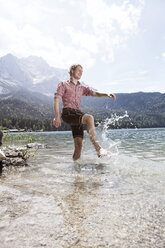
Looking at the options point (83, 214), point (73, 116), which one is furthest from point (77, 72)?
point (83, 214)

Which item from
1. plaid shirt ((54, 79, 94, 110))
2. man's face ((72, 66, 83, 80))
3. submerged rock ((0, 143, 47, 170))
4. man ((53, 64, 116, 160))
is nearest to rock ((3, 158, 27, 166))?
submerged rock ((0, 143, 47, 170))

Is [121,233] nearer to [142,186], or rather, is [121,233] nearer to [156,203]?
[156,203]

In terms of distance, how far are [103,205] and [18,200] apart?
1.26 metres

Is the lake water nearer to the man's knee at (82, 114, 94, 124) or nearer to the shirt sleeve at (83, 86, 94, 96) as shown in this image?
the man's knee at (82, 114, 94, 124)

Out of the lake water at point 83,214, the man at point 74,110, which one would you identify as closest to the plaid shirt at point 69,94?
the man at point 74,110

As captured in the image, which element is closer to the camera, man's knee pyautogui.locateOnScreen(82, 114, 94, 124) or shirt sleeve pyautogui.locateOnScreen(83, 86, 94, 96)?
man's knee pyautogui.locateOnScreen(82, 114, 94, 124)

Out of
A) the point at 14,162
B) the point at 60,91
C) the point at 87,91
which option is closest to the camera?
the point at 60,91

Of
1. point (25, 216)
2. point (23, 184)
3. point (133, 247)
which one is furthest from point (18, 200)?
point (133, 247)

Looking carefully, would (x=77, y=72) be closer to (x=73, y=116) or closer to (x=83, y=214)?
(x=73, y=116)

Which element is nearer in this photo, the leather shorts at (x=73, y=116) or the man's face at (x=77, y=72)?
the leather shorts at (x=73, y=116)

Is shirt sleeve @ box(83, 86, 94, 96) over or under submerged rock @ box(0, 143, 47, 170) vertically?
over

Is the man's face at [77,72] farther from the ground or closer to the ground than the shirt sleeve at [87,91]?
farther from the ground

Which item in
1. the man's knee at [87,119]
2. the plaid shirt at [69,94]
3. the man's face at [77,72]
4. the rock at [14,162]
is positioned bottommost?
the rock at [14,162]

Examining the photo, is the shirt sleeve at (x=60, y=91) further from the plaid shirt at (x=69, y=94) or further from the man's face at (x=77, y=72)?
the man's face at (x=77, y=72)
